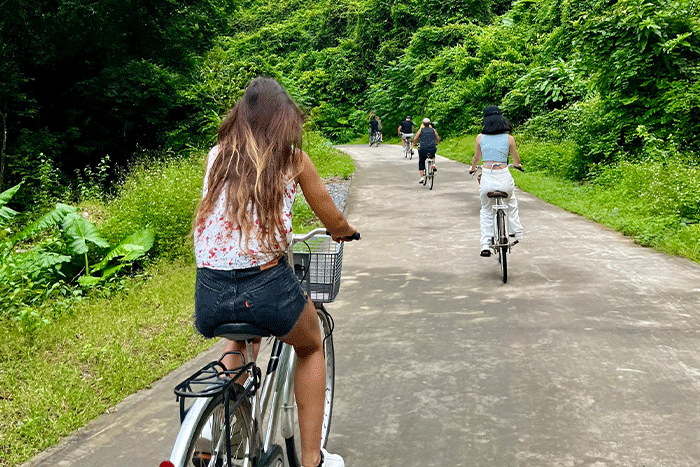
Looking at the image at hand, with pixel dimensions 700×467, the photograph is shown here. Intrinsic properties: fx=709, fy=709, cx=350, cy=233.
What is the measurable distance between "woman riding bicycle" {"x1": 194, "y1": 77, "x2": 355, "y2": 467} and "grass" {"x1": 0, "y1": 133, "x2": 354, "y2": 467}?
7.17 ft

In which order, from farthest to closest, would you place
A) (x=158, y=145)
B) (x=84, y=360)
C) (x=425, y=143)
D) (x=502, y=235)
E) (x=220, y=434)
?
(x=158, y=145) < (x=425, y=143) < (x=502, y=235) < (x=84, y=360) < (x=220, y=434)

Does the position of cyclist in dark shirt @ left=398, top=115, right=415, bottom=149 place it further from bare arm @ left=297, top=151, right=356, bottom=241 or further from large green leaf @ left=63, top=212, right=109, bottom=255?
bare arm @ left=297, top=151, right=356, bottom=241

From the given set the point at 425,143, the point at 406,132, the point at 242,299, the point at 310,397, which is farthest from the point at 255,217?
the point at 406,132

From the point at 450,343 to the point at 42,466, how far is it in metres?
3.37

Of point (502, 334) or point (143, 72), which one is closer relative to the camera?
point (502, 334)

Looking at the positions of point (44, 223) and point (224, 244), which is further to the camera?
point (44, 223)

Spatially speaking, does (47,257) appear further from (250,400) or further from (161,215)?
(250,400)

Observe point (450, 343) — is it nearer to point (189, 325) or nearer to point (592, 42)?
point (189, 325)

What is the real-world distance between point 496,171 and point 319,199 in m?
6.12

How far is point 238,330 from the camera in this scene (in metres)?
2.90

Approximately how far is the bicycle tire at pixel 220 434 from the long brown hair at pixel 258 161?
66 centimetres

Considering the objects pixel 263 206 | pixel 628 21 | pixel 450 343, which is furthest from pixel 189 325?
pixel 628 21

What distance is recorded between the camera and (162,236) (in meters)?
10.5

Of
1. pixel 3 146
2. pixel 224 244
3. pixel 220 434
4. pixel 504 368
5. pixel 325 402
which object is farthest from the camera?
pixel 3 146
